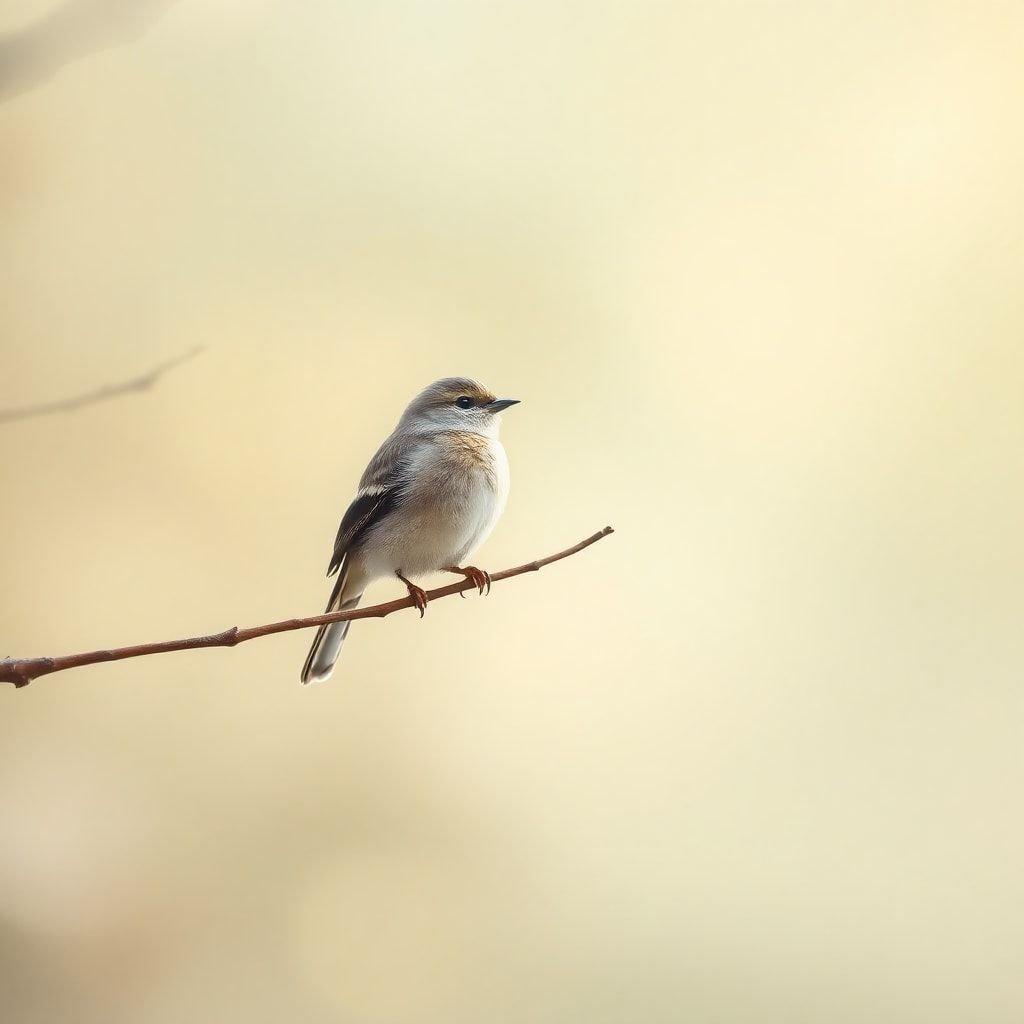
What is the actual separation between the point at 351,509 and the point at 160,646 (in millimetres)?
1403

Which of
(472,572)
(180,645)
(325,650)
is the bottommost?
(325,650)

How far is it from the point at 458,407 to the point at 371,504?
29 cm

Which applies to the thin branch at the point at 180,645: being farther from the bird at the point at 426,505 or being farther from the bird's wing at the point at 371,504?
the bird's wing at the point at 371,504

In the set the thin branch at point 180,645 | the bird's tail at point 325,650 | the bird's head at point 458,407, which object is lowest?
the bird's tail at point 325,650

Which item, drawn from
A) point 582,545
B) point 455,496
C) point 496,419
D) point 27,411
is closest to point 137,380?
point 27,411

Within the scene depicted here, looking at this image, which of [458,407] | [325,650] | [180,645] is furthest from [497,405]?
[180,645]

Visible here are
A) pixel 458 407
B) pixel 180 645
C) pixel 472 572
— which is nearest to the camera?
pixel 180 645

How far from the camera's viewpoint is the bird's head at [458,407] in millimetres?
2246

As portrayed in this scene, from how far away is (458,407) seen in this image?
2279 millimetres

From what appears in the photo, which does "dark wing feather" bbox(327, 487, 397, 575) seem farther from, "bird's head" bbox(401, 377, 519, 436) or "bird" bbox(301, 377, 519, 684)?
"bird's head" bbox(401, 377, 519, 436)

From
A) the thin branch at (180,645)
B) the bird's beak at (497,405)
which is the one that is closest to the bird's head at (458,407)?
Answer: the bird's beak at (497,405)

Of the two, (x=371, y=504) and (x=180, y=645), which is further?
(x=371, y=504)

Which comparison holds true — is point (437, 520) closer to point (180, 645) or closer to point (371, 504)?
point (371, 504)

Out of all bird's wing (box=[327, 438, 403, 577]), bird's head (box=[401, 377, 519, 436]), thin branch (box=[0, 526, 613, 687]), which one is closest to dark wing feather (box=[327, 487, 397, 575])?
bird's wing (box=[327, 438, 403, 577])
